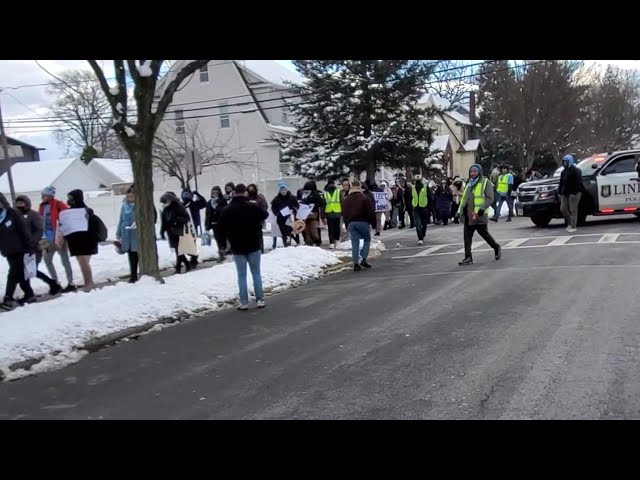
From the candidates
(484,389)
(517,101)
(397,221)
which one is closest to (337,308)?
(484,389)

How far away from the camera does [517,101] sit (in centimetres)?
3928

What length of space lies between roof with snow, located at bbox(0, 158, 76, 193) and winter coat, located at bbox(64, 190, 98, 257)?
120 feet

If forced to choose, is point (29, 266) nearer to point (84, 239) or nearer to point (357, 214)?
point (84, 239)

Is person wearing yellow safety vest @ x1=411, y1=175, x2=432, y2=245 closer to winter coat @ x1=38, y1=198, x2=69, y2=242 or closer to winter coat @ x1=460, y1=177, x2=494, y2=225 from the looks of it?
winter coat @ x1=460, y1=177, x2=494, y2=225

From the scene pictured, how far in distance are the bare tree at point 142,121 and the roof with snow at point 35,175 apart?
3726 centimetres

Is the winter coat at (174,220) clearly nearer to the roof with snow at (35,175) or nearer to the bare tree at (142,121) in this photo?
the bare tree at (142,121)

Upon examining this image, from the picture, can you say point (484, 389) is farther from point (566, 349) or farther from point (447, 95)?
point (447, 95)

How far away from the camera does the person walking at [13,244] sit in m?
9.35

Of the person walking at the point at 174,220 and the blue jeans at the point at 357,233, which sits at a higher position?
the person walking at the point at 174,220

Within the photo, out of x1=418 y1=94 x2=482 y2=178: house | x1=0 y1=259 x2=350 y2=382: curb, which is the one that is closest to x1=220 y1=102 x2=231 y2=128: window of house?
x1=418 y1=94 x2=482 y2=178: house

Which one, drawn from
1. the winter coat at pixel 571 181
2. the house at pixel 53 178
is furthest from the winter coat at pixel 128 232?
the house at pixel 53 178

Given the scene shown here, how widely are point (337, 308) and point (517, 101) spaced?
34556 mm

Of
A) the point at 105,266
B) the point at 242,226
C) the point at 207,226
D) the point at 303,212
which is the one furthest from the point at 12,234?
the point at 303,212

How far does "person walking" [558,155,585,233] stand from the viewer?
15211 mm
